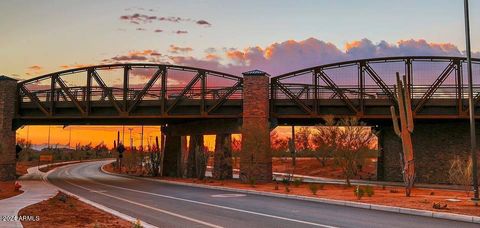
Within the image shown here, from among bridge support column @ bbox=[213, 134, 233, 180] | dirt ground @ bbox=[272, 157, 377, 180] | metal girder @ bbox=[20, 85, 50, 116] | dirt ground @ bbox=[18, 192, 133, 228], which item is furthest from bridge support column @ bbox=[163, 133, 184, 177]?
dirt ground @ bbox=[18, 192, 133, 228]

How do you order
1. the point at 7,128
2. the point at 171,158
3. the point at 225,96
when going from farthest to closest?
1. the point at 171,158
2. the point at 7,128
3. the point at 225,96

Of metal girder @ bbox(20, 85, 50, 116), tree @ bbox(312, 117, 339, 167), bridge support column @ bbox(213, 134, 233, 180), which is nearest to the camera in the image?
tree @ bbox(312, 117, 339, 167)

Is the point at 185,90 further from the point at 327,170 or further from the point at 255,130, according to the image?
the point at 327,170

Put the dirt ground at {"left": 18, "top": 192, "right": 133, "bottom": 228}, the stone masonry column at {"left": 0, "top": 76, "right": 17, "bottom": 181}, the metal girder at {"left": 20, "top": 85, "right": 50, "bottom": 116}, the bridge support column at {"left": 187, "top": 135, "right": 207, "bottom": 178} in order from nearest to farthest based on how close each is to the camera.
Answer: the dirt ground at {"left": 18, "top": 192, "right": 133, "bottom": 228} < the metal girder at {"left": 20, "top": 85, "right": 50, "bottom": 116} < the stone masonry column at {"left": 0, "top": 76, "right": 17, "bottom": 181} < the bridge support column at {"left": 187, "top": 135, "right": 207, "bottom": 178}

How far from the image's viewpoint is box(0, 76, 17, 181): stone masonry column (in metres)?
42.0

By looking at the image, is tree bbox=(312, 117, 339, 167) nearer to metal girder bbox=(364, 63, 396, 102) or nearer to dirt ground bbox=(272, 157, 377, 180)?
metal girder bbox=(364, 63, 396, 102)

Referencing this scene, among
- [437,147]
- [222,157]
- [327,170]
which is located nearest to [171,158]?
[222,157]

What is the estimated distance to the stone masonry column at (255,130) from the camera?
36.0m

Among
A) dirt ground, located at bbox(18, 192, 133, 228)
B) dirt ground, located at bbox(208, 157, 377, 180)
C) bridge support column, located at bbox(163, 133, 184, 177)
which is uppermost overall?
bridge support column, located at bbox(163, 133, 184, 177)

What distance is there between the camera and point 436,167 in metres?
37.1

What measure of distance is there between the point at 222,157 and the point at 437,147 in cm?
1811

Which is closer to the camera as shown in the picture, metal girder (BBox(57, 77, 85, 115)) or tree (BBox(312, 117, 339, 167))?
tree (BBox(312, 117, 339, 167))

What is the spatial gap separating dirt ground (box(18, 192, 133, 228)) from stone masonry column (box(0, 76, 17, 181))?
88.2ft

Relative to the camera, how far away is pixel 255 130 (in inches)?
1421
